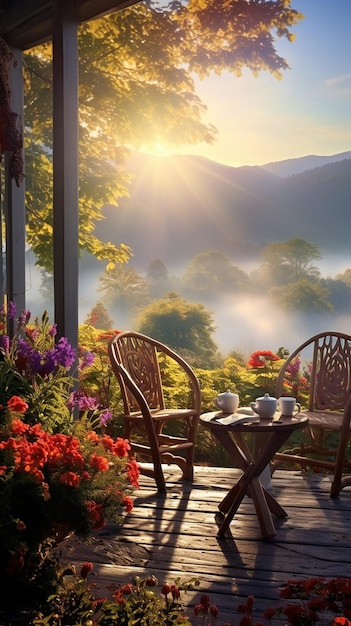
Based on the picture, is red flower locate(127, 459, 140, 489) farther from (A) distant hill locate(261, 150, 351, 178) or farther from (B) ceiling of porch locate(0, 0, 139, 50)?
(A) distant hill locate(261, 150, 351, 178)

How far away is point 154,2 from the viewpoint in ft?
24.1

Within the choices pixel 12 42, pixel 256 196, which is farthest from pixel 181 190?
pixel 12 42

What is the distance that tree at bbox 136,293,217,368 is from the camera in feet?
33.3

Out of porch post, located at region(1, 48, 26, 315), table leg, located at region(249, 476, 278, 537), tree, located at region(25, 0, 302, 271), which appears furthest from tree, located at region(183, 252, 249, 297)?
table leg, located at region(249, 476, 278, 537)

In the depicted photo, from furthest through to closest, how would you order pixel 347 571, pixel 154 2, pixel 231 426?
pixel 154 2 → pixel 231 426 → pixel 347 571

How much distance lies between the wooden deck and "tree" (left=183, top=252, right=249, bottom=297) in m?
13.1

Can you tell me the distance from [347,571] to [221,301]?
14.2 m

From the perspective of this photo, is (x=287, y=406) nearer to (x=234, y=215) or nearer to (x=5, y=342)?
(x=5, y=342)

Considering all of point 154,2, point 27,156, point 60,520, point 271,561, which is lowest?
point 271,561

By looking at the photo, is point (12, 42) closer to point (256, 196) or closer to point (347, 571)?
point (347, 571)

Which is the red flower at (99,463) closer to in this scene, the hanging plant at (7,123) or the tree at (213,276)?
the hanging plant at (7,123)

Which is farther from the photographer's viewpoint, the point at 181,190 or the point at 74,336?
the point at 181,190

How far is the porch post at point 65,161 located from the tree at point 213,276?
12.9 metres

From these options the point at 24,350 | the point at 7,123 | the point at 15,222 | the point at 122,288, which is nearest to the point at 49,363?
the point at 24,350
